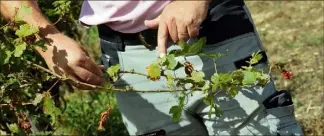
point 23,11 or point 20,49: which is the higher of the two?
point 23,11

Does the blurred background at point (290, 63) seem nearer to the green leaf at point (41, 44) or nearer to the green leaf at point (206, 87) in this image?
the green leaf at point (41, 44)

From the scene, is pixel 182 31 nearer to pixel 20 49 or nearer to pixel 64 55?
pixel 64 55

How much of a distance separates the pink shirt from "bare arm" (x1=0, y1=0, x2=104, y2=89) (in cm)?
21

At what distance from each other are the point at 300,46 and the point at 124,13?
109 inches

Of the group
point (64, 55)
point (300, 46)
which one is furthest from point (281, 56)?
point (64, 55)

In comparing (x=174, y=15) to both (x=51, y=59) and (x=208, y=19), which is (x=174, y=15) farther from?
(x=51, y=59)

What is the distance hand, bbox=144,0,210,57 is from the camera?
203cm

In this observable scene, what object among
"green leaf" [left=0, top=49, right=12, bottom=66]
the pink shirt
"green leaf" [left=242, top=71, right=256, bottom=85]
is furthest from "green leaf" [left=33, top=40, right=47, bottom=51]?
"green leaf" [left=242, top=71, right=256, bottom=85]

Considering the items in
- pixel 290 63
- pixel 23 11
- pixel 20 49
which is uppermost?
pixel 23 11

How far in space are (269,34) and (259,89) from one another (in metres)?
3.02

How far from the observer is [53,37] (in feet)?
7.10

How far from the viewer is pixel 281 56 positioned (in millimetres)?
4816

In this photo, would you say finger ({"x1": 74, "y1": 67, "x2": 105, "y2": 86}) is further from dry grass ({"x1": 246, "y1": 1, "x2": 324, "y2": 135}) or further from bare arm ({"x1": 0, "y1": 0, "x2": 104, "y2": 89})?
dry grass ({"x1": 246, "y1": 1, "x2": 324, "y2": 135})

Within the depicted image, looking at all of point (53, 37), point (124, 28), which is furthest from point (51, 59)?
point (124, 28)
